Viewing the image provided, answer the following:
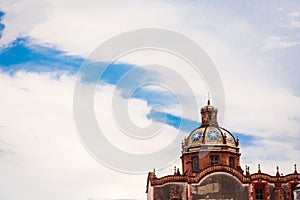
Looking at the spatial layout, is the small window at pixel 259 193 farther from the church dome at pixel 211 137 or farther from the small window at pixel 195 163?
the small window at pixel 195 163

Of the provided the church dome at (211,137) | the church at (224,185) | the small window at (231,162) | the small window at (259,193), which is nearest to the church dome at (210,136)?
the church dome at (211,137)

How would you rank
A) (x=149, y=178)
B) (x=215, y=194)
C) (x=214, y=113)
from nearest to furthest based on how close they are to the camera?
(x=215, y=194)
(x=149, y=178)
(x=214, y=113)

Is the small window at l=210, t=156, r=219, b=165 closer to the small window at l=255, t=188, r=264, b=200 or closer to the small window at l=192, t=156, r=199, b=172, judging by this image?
the small window at l=192, t=156, r=199, b=172

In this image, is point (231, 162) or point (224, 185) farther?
point (231, 162)

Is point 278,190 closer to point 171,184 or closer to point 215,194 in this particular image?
point 215,194

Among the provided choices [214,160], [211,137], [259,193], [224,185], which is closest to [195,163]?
[214,160]

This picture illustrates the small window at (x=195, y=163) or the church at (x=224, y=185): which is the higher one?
the small window at (x=195, y=163)

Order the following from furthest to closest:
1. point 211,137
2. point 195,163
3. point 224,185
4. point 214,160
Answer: point 211,137 < point 195,163 < point 214,160 < point 224,185

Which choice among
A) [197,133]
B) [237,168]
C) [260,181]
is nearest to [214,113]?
[197,133]

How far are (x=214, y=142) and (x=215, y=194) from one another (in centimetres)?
691

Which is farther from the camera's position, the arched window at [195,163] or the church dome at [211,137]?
the church dome at [211,137]

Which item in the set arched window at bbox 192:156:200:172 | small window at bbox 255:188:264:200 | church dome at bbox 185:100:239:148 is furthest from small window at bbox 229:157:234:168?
small window at bbox 255:188:264:200

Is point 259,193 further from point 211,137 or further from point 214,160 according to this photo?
point 211,137

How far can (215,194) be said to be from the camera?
47781 mm
